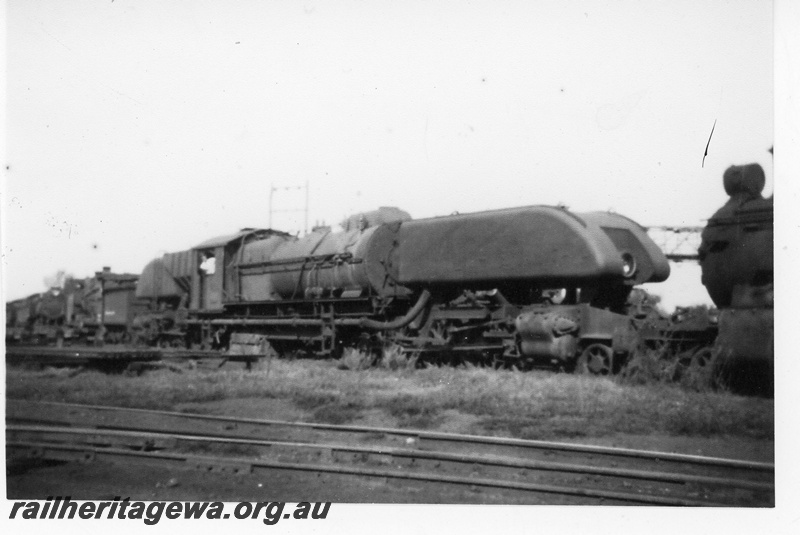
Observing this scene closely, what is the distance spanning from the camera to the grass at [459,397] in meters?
6.85

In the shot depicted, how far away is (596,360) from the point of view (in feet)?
32.4

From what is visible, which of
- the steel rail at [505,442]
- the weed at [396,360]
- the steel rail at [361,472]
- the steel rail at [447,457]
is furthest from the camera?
the weed at [396,360]

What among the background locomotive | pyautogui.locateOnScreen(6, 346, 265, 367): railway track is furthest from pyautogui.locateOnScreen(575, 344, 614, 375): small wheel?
Result: the background locomotive

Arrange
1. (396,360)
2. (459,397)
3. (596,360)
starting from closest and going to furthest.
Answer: (459,397)
(596,360)
(396,360)

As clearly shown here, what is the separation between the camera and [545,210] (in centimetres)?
998

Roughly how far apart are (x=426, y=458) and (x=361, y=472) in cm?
56

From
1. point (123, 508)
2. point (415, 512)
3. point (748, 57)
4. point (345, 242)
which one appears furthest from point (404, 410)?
point (345, 242)

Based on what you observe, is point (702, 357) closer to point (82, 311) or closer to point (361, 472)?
point (361, 472)

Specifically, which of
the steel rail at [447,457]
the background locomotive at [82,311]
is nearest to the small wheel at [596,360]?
the steel rail at [447,457]

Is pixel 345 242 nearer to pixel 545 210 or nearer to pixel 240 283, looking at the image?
pixel 240 283

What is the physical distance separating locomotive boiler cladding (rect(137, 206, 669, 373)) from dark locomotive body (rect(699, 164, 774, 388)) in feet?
5.39

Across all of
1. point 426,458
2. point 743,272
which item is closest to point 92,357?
point 426,458

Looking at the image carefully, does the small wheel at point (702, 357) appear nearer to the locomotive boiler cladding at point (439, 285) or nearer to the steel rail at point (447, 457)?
the locomotive boiler cladding at point (439, 285)

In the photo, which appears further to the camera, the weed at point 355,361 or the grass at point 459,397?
the weed at point 355,361
